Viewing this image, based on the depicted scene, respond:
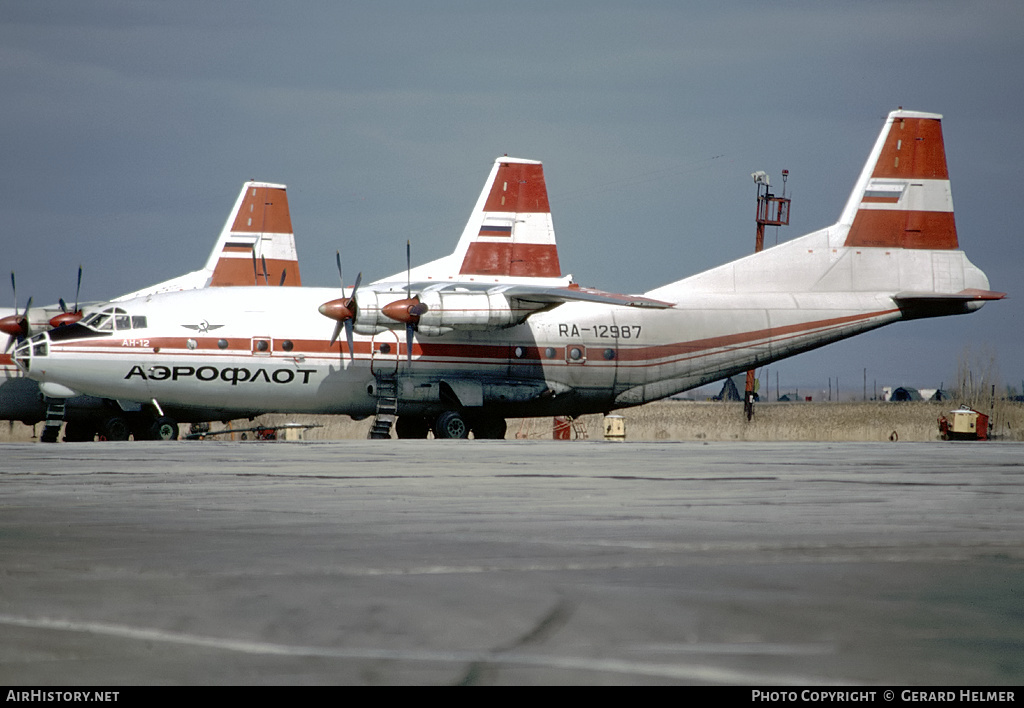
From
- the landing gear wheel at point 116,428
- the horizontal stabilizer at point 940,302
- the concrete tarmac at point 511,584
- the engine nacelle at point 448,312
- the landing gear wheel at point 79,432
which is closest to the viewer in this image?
the concrete tarmac at point 511,584

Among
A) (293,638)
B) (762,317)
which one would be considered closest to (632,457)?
(293,638)

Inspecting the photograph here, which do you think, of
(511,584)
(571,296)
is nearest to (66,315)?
(571,296)

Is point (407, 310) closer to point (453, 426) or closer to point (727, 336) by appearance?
point (453, 426)

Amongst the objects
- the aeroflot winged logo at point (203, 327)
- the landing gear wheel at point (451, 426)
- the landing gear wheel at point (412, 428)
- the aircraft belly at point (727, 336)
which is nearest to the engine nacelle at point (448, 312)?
the landing gear wheel at point (451, 426)

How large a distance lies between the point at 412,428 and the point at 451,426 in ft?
9.05

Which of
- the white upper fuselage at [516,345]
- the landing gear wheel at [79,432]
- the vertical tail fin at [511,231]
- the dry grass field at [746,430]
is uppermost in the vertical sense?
the vertical tail fin at [511,231]

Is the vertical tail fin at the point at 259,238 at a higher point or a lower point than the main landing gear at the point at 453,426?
higher

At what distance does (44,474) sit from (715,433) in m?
32.5

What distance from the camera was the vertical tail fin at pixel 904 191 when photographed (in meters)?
34.8

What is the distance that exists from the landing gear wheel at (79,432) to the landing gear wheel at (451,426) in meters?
10.3

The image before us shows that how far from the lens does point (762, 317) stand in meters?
33.4

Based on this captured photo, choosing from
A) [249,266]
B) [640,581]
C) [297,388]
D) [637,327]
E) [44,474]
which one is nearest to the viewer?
[640,581]

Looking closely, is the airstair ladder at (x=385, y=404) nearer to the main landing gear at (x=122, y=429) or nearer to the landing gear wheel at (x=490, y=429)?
the landing gear wheel at (x=490, y=429)
